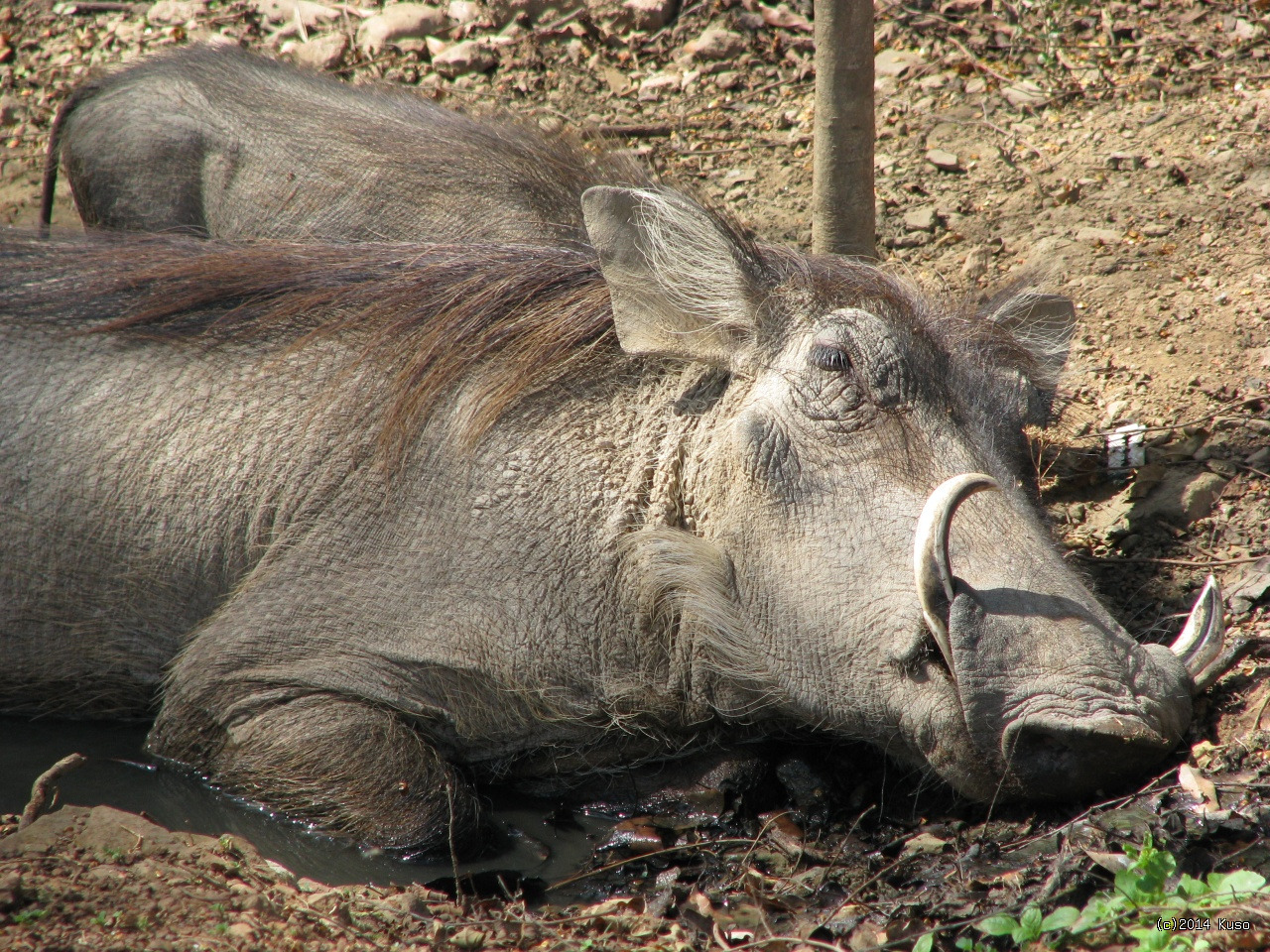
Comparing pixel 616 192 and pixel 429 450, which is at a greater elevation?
pixel 616 192

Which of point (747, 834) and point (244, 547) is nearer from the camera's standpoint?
point (747, 834)

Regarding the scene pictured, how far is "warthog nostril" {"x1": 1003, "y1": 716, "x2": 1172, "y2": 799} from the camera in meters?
2.38

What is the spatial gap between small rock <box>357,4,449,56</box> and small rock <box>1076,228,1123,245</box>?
352 centimetres

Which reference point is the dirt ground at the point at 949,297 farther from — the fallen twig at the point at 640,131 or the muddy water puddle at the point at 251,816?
the muddy water puddle at the point at 251,816

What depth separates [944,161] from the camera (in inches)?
204

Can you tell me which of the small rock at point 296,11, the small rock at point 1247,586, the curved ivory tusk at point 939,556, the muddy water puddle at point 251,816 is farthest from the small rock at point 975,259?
the small rock at point 296,11

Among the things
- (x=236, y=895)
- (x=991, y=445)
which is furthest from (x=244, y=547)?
(x=991, y=445)

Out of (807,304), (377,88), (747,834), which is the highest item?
(377,88)

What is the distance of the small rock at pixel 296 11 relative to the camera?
22.2 feet

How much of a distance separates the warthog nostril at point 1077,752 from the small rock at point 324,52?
5.32 metres

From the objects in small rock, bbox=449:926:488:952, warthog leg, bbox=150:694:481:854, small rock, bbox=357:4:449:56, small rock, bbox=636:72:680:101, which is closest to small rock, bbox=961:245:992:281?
small rock, bbox=636:72:680:101

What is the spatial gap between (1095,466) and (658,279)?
163 centimetres

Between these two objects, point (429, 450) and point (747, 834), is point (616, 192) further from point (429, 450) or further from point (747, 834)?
point (747, 834)

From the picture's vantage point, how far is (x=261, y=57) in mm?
4922
